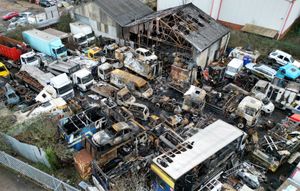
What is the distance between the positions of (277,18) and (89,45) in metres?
22.3

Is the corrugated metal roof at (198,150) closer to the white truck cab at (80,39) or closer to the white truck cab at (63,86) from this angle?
→ the white truck cab at (63,86)

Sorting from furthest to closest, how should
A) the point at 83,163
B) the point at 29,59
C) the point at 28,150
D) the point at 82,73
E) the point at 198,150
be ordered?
1. the point at 29,59
2. the point at 82,73
3. the point at 28,150
4. the point at 83,163
5. the point at 198,150

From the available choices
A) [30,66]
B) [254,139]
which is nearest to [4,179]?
[30,66]

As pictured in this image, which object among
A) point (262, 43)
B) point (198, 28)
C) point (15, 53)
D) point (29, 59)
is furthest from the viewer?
point (262, 43)

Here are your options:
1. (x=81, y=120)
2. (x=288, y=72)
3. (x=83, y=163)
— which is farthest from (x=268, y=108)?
(x=83, y=163)

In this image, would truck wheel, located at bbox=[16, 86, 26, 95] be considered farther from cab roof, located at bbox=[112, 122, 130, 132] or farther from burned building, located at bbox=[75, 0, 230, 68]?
burned building, located at bbox=[75, 0, 230, 68]

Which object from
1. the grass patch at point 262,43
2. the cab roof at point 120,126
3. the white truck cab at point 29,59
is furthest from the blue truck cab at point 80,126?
the grass patch at point 262,43

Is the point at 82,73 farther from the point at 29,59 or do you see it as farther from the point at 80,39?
the point at 80,39

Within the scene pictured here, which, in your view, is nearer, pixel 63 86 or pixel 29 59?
pixel 63 86

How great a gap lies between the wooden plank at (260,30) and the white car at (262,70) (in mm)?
7450

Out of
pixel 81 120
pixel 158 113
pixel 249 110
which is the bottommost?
pixel 158 113

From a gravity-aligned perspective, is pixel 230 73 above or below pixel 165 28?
below

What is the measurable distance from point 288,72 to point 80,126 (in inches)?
760

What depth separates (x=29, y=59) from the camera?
25.2 meters
